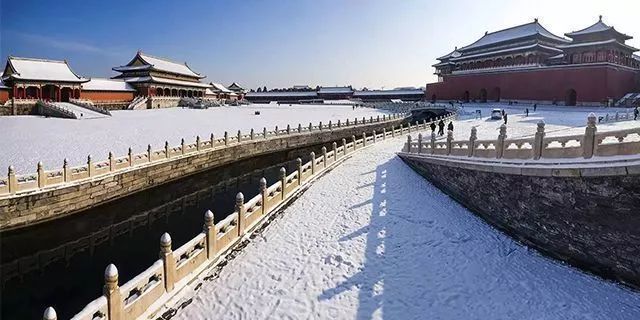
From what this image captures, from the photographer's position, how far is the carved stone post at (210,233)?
9203 millimetres

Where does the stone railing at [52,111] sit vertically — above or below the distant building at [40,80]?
below

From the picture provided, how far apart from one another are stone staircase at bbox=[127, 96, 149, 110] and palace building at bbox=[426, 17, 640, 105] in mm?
43535

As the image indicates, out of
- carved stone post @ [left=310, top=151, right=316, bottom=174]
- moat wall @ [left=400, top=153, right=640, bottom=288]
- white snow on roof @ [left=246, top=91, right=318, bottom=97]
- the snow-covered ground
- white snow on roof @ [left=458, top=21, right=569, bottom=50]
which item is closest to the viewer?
moat wall @ [left=400, top=153, right=640, bottom=288]

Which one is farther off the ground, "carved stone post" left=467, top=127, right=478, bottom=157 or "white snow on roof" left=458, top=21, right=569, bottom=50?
"white snow on roof" left=458, top=21, right=569, bottom=50

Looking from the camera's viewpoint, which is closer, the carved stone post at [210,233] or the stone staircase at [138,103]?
the carved stone post at [210,233]

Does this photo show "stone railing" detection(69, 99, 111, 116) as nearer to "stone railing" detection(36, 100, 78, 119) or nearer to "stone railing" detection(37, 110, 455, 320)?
"stone railing" detection(36, 100, 78, 119)

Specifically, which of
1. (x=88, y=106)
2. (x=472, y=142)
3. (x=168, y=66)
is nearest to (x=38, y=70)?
(x=88, y=106)

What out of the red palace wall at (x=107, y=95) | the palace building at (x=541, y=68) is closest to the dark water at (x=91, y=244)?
the red palace wall at (x=107, y=95)

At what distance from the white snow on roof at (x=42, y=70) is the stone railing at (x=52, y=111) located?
3.53m

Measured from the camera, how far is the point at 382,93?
8512cm

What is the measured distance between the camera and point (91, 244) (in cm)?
1319

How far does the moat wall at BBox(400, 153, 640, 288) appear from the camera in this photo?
8.63 m

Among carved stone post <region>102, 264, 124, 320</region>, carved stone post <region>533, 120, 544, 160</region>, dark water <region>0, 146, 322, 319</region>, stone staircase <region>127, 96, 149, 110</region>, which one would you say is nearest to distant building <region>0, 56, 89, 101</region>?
stone staircase <region>127, 96, 149, 110</region>

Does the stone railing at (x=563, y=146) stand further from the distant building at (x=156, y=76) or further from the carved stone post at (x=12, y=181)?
the distant building at (x=156, y=76)
